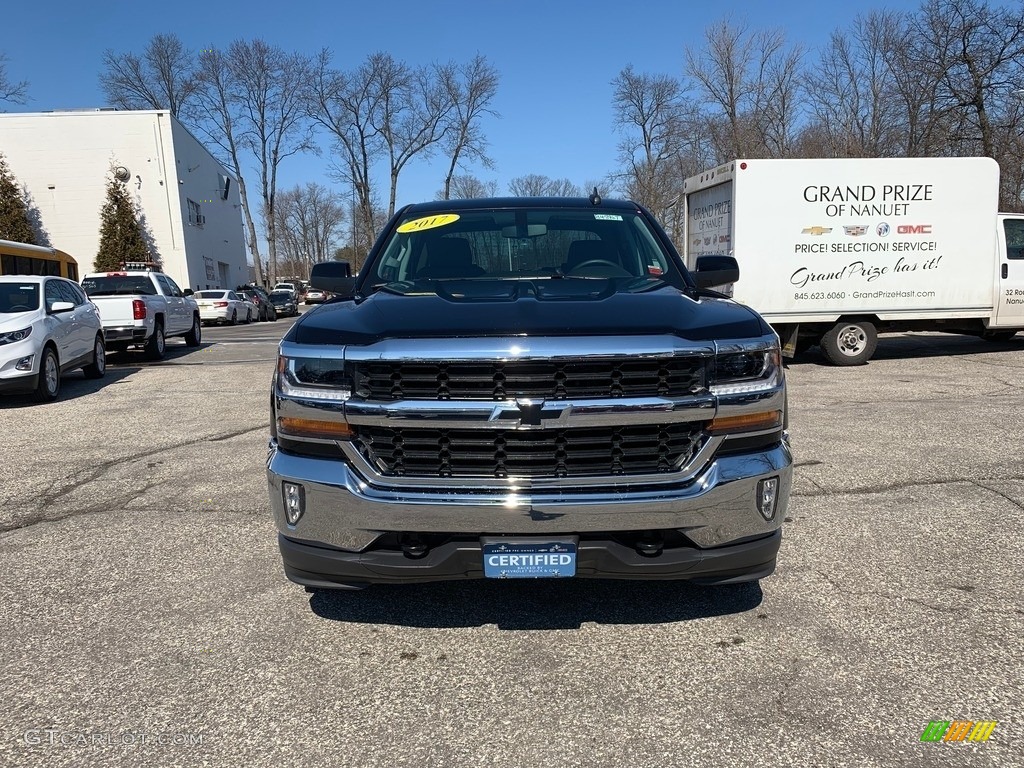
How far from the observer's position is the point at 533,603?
3400 mm

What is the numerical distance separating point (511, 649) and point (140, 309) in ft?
43.4

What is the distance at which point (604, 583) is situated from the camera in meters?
3.60

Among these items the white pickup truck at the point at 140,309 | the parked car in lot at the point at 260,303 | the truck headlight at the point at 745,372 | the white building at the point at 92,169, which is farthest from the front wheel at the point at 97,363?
the white building at the point at 92,169

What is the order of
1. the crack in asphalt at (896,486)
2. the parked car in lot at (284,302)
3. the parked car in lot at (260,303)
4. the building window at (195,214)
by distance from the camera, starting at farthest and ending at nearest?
the parked car in lot at (284,302) < the building window at (195,214) < the parked car in lot at (260,303) < the crack in asphalt at (896,486)

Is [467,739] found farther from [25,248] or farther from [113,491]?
[25,248]

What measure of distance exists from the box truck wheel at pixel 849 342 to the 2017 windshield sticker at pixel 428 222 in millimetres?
9137

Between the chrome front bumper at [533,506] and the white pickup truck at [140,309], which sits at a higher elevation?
the white pickup truck at [140,309]

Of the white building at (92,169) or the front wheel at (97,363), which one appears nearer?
the front wheel at (97,363)

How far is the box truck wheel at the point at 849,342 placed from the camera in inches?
466

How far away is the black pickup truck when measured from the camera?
2.67 metres

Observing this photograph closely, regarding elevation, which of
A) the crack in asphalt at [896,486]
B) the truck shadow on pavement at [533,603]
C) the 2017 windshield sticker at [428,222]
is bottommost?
the crack in asphalt at [896,486]

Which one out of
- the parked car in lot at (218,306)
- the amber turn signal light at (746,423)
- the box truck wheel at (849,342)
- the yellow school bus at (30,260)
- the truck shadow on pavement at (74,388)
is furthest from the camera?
the parked car in lot at (218,306)

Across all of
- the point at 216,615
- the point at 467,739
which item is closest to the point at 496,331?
the point at 467,739

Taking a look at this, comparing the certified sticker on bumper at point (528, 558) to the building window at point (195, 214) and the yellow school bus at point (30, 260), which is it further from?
the building window at point (195, 214)
